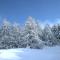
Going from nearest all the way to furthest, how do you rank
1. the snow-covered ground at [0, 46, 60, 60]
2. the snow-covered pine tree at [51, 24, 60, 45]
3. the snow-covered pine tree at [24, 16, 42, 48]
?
the snow-covered ground at [0, 46, 60, 60], the snow-covered pine tree at [51, 24, 60, 45], the snow-covered pine tree at [24, 16, 42, 48]

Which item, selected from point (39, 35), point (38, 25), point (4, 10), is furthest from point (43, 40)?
point (4, 10)

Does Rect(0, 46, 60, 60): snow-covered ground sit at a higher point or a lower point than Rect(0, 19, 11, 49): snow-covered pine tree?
lower

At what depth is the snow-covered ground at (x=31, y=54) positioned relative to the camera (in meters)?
4.12

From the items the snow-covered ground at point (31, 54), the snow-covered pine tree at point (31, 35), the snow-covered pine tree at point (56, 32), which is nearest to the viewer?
the snow-covered ground at point (31, 54)

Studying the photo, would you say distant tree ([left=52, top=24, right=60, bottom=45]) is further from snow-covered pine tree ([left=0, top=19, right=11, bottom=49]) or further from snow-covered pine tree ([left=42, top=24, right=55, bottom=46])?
snow-covered pine tree ([left=0, top=19, right=11, bottom=49])

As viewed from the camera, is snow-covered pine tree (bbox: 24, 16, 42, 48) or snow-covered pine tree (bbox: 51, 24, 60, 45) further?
snow-covered pine tree (bbox: 24, 16, 42, 48)

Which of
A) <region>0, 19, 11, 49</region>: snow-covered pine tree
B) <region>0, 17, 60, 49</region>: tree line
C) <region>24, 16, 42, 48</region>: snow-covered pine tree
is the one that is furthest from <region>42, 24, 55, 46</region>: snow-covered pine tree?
<region>0, 19, 11, 49</region>: snow-covered pine tree

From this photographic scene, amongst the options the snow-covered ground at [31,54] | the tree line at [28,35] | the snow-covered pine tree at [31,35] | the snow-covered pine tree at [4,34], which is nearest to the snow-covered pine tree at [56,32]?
the tree line at [28,35]

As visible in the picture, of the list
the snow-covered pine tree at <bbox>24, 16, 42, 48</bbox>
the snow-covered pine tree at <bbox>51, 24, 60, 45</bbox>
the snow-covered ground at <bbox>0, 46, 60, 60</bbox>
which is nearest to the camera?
the snow-covered ground at <bbox>0, 46, 60, 60</bbox>

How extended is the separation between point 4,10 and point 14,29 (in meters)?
0.67

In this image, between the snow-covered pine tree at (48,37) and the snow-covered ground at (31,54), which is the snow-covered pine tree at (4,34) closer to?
the snow-covered ground at (31,54)

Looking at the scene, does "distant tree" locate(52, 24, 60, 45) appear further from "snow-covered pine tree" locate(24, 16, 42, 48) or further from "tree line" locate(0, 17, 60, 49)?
"snow-covered pine tree" locate(24, 16, 42, 48)

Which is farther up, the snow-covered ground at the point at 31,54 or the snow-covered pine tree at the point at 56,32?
the snow-covered pine tree at the point at 56,32

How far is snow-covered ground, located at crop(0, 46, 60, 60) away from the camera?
4117mm
